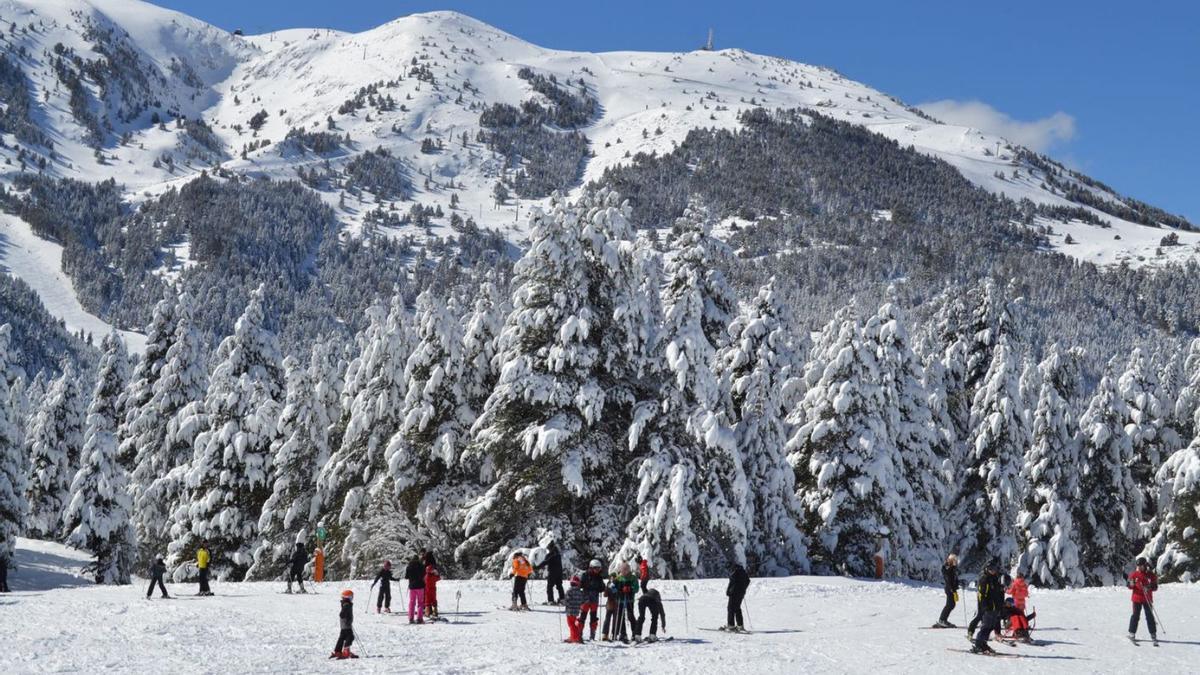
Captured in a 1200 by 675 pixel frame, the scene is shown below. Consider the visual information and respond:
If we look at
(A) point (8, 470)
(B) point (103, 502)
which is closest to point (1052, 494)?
(B) point (103, 502)

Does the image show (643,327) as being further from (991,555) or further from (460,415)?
(991,555)

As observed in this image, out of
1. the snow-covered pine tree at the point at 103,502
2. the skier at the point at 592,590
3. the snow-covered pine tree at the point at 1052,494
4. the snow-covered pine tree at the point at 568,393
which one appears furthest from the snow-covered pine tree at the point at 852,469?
the snow-covered pine tree at the point at 103,502

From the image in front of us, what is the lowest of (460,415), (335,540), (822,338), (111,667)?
(111,667)

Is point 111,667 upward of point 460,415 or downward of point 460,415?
downward

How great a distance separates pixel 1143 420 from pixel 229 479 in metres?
37.1

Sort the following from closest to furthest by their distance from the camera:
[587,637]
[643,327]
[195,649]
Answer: [195,649], [587,637], [643,327]

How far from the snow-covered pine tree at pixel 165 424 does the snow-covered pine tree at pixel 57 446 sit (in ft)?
23.9

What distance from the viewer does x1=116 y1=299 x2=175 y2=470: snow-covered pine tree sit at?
4475 cm

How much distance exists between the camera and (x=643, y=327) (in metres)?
28.7

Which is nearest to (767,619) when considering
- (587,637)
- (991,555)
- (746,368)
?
(587,637)

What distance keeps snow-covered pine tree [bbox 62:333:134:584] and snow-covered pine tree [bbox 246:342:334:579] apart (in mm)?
8760

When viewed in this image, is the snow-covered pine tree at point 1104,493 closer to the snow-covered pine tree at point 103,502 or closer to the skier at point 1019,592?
the skier at point 1019,592

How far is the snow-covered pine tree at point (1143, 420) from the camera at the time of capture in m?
43.2

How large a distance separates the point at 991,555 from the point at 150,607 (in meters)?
29.3
